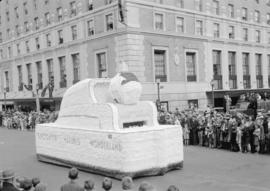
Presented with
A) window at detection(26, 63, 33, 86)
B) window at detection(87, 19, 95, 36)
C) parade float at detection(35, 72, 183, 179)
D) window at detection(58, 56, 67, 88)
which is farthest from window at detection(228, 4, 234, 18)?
parade float at detection(35, 72, 183, 179)

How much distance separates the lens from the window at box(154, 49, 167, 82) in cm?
3641

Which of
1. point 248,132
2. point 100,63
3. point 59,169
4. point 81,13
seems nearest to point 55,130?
point 59,169

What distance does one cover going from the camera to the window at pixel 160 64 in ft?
119

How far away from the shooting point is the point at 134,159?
41.2 ft

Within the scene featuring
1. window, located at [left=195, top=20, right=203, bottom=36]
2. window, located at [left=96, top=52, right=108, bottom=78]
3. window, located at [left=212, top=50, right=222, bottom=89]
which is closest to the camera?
window, located at [left=96, top=52, right=108, bottom=78]

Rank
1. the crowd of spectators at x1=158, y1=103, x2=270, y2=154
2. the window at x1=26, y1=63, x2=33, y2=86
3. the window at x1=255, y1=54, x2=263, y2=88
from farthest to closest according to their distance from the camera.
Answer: the window at x1=26, y1=63, x2=33, y2=86 → the window at x1=255, y1=54, x2=263, y2=88 → the crowd of spectators at x1=158, y1=103, x2=270, y2=154

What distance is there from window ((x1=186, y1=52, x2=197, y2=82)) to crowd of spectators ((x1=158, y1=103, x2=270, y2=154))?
18607 mm

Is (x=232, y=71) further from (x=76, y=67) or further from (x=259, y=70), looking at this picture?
(x=76, y=67)

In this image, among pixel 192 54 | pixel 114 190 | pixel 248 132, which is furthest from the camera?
pixel 192 54

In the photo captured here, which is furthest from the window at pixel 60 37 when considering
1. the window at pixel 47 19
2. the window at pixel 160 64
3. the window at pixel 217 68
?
the window at pixel 217 68

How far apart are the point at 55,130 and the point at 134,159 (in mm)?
4670

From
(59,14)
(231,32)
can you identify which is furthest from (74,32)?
(231,32)

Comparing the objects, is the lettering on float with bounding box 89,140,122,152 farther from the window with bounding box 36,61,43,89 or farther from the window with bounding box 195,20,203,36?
the window with bounding box 36,61,43,89

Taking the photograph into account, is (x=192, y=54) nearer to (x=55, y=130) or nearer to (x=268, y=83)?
(x=268, y=83)
